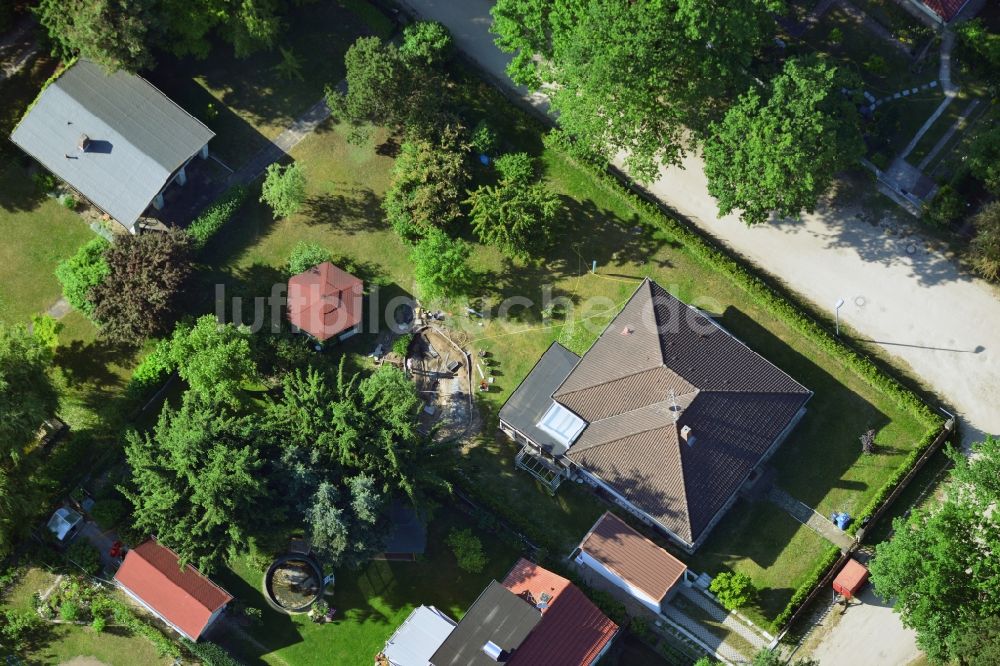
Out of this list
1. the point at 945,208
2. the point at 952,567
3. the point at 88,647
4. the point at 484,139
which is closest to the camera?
the point at 952,567

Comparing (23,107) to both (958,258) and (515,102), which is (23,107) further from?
(958,258)

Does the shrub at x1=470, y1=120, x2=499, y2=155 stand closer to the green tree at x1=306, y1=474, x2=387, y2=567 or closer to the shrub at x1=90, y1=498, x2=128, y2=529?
the green tree at x1=306, y1=474, x2=387, y2=567

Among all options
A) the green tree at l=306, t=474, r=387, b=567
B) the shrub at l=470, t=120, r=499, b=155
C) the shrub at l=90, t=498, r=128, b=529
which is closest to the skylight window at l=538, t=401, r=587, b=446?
the green tree at l=306, t=474, r=387, b=567

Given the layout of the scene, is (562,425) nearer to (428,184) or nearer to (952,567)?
(428,184)

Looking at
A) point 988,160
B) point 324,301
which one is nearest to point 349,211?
point 324,301

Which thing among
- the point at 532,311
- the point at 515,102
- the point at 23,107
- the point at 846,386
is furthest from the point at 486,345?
the point at 23,107

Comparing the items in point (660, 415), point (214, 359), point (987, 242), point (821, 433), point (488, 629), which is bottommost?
point (488, 629)
